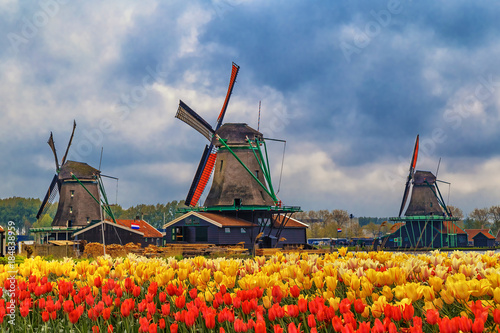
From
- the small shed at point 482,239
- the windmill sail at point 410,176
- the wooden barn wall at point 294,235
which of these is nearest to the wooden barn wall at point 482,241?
the small shed at point 482,239

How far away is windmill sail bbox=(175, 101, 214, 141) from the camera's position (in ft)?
159

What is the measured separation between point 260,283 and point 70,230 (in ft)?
199

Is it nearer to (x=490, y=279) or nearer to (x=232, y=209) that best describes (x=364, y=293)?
(x=490, y=279)

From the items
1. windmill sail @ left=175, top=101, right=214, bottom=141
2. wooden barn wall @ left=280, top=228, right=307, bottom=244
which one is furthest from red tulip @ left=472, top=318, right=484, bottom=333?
wooden barn wall @ left=280, top=228, right=307, bottom=244

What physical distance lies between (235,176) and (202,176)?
290 centimetres

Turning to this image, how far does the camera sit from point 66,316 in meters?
6.73

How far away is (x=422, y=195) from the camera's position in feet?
257

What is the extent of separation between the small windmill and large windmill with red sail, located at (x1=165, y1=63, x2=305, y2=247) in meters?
35.4

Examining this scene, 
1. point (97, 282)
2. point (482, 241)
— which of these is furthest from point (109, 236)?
point (482, 241)

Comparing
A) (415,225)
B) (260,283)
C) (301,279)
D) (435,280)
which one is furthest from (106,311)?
(415,225)

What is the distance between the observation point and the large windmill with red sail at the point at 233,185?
153 feet

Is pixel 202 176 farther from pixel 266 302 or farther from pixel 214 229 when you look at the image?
pixel 266 302

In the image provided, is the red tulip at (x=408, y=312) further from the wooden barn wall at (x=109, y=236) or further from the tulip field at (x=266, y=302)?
the wooden barn wall at (x=109, y=236)

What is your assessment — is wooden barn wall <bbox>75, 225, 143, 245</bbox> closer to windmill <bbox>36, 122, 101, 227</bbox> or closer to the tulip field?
windmill <bbox>36, 122, 101, 227</bbox>
